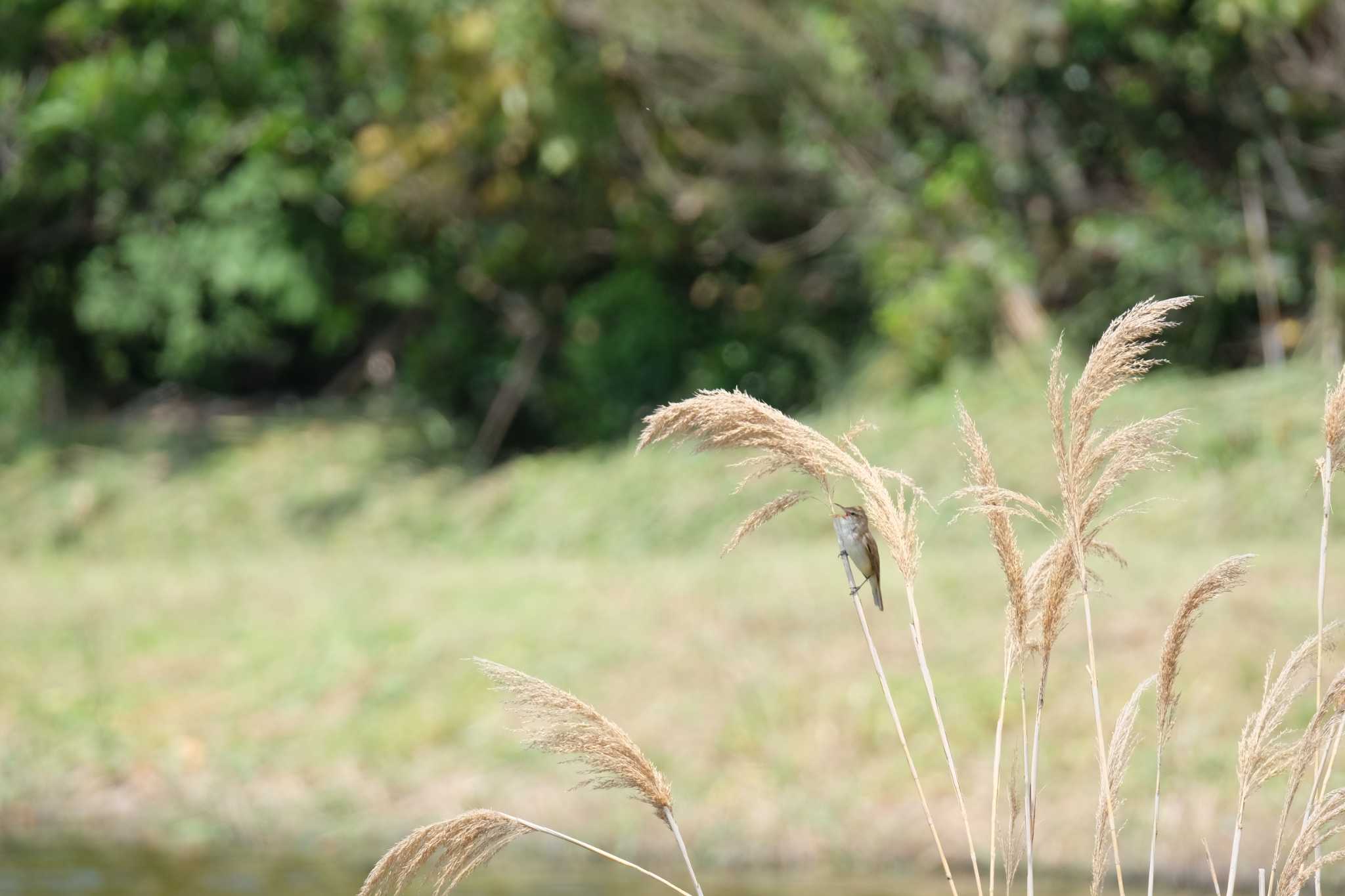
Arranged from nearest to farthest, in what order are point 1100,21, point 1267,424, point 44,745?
point 44,745, point 1267,424, point 1100,21

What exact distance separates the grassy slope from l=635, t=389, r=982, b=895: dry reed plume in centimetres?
390

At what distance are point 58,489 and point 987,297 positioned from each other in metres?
8.67

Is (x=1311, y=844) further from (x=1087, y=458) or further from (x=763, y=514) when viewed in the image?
(x=763, y=514)

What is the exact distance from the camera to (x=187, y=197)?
17.8 meters

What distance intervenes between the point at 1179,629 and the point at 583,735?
3.31 feet

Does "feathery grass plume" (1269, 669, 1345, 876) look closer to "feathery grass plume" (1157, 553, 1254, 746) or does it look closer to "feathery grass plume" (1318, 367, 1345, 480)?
"feathery grass plume" (1157, 553, 1254, 746)

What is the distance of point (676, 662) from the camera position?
886 cm

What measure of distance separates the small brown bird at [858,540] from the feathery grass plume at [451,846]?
0.72 meters

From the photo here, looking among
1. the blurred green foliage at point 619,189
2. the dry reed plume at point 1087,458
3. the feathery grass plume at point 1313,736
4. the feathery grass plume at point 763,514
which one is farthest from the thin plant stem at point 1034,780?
the blurred green foliage at point 619,189

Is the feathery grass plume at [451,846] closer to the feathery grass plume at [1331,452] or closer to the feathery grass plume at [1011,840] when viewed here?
the feathery grass plume at [1011,840]

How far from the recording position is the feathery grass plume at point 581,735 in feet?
9.04

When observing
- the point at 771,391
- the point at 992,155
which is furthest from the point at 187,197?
the point at 992,155

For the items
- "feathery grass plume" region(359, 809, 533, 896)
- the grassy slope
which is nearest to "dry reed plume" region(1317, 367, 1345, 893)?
"feathery grass plume" region(359, 809, 533, 896)

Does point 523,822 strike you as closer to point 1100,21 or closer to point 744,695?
point 744,695
